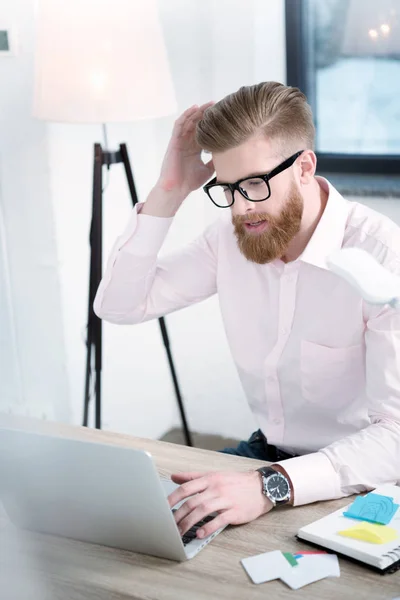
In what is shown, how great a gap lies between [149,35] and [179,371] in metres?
1.37

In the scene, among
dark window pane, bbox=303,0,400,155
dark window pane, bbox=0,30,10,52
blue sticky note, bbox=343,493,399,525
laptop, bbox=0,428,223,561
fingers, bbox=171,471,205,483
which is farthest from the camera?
dark window pane, bbox=303,0,400,155

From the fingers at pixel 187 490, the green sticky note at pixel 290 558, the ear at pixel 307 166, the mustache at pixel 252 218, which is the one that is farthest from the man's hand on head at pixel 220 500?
the ear at pixel 307 166

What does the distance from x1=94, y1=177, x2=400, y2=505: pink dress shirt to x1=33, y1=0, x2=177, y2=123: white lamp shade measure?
420mm

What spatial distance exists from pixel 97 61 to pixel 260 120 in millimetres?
681

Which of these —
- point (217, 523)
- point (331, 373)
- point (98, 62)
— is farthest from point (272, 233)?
point (98, 62)

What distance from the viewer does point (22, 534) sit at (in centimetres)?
122

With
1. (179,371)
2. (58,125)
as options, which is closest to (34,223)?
(58,125)

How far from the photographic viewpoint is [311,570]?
1.07 metres

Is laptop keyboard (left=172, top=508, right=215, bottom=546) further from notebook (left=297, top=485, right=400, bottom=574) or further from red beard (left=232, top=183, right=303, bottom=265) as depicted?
red beard (left=232, top=183, right=303, bottom=265)

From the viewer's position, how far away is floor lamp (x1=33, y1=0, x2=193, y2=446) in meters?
2.08

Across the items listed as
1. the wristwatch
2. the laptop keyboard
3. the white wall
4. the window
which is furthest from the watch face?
the window

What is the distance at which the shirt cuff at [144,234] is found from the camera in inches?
72.1

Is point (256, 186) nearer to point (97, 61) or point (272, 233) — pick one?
point (272, 233)

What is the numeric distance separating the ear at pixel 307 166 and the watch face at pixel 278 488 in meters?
0.65
